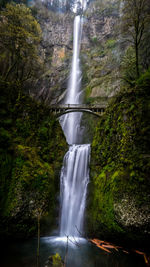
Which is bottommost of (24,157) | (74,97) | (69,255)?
(69,255)

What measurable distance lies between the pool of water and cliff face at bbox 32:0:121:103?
775 inches

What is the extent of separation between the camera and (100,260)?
553 cm

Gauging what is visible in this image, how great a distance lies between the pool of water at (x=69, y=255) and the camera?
5273 mm

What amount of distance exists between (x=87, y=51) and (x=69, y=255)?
33.6 m

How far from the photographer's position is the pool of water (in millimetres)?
5273

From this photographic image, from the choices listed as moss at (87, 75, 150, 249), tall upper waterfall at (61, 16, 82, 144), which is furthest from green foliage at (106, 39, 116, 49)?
moss at (87, 75, 150, 249)

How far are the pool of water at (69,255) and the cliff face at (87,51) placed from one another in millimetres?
19696

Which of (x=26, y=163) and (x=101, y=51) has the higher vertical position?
(x=101, y=51)

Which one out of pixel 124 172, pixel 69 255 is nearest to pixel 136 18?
pixel 124 172

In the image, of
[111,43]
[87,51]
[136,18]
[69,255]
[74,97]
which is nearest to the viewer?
[69,255]

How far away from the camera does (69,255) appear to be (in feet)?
20.1

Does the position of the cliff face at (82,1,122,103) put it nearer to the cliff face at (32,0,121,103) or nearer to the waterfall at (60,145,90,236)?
the cliff face at (32,0,121,103)

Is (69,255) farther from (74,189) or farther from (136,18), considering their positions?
(136,18)

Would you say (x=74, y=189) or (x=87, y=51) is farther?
(x=87, y=51)
